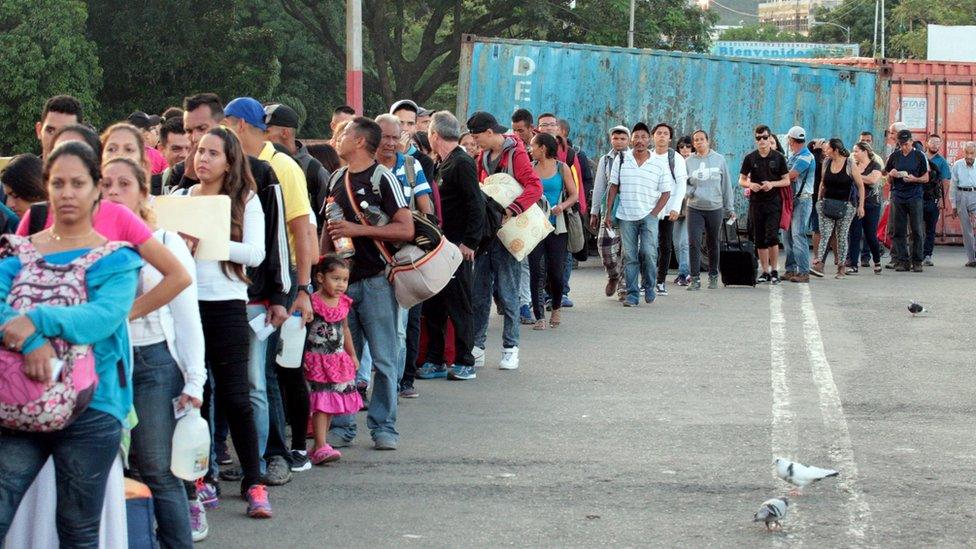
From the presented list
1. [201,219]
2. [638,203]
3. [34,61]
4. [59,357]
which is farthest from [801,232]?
[34,61]

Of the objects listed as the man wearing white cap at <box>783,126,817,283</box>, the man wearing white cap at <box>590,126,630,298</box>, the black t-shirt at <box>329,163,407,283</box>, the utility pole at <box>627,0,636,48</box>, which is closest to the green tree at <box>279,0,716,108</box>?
the utility pole at <box>627,0,636,48</box>

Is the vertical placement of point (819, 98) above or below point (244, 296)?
above

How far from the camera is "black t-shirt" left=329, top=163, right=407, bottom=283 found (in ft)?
26.5

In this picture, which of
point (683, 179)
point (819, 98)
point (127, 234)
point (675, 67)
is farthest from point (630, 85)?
point (127, 234)

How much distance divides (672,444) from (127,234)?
4137mm

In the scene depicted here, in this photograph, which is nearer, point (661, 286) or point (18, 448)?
point (18, 448)

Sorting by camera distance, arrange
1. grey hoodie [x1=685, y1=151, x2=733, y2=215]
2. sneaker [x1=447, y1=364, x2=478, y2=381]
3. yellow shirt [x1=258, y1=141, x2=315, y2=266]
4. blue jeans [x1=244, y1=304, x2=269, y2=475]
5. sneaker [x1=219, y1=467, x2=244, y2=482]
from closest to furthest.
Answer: blue jeans [x1=244, y1=304, x2=269, y2=475] < yellow shirt [x1=258, y1=141, x2=315, y2=266] < sneaker [x1=219, y1=467, x2=244, y2=482] < sneaker [x1=447, y1=364, x2=478, y2=381] < grey hoodie [x1=685, y1=151, x2=733, y2=215]

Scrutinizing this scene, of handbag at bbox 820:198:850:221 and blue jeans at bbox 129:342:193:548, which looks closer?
blue jeans at bbox 129:342:193:548

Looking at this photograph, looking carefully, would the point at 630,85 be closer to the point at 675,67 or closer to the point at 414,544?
the point at 675,67

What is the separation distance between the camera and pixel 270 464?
7.31 m

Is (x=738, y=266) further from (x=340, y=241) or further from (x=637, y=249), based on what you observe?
(x=340, y=241)

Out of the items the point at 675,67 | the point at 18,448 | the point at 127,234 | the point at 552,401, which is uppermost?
the point at 675,67

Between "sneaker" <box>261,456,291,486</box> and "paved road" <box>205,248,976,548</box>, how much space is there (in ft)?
0.33

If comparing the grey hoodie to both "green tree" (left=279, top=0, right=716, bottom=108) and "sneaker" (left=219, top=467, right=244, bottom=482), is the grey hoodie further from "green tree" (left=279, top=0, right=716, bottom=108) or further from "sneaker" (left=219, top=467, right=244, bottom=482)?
"green tree" (left=279, top=0, right=716, bottom=108)
